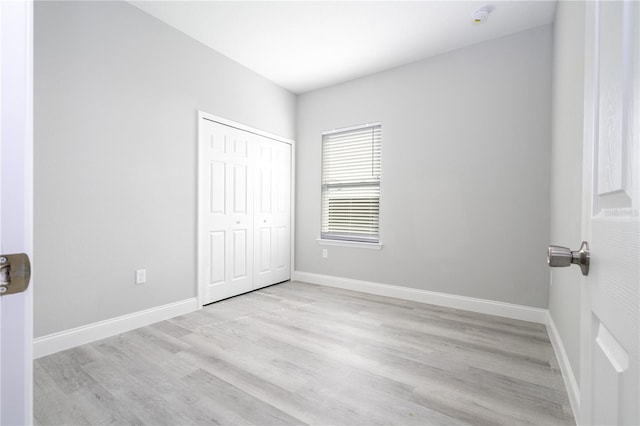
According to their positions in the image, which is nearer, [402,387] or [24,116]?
[24,116]

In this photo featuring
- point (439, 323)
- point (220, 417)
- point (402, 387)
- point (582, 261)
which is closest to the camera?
point (582, 261)

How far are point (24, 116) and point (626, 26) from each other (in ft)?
3.00

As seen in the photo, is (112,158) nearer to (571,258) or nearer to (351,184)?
(351,184)

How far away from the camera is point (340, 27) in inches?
110

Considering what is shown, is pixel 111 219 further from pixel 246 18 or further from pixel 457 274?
pixel 457 274

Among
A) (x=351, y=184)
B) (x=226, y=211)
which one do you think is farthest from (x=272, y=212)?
(x=351, y=184)

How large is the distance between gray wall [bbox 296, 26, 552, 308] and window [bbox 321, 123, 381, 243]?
0.15 m

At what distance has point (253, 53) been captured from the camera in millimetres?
3273

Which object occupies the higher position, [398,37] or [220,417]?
[398,37]

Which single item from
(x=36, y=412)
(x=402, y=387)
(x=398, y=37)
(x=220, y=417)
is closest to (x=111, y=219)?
(x=36, y=412)

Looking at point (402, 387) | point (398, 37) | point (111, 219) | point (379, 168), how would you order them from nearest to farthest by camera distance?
point (402, 387)
point (111, 219)
point (398, 37)
point (379, 168)

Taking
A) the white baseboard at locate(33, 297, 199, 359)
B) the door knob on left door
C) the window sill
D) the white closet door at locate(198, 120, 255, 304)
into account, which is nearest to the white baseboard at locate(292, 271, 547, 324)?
the window sill

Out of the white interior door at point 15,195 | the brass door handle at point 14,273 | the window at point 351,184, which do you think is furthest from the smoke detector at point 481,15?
the brass door handle at point 14,273

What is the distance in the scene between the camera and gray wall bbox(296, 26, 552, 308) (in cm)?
274
